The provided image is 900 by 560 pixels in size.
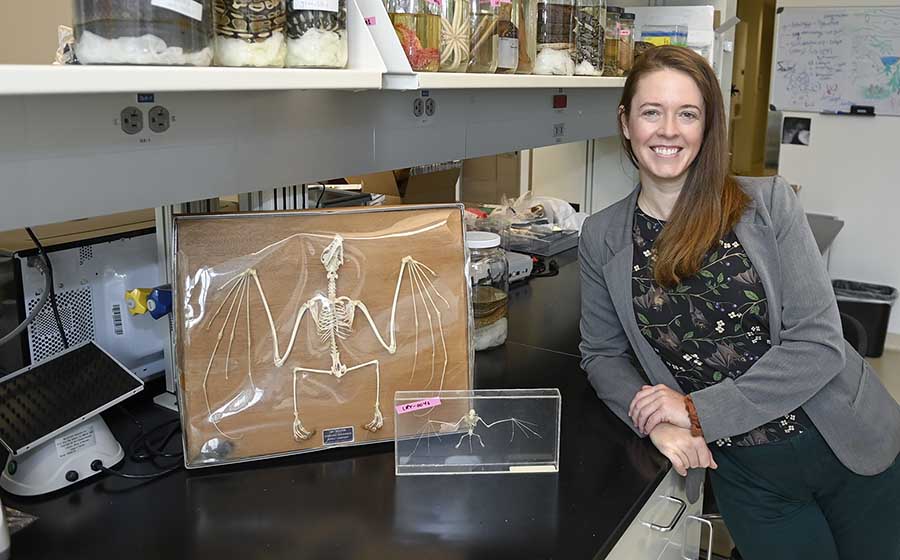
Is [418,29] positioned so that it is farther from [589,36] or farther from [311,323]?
[589,36]

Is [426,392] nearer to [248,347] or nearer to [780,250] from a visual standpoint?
[248,347]

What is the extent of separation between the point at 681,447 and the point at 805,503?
329 mm

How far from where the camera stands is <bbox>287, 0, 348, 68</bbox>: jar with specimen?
98 cm

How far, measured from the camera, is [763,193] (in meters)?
1.40

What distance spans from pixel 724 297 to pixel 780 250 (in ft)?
0.41

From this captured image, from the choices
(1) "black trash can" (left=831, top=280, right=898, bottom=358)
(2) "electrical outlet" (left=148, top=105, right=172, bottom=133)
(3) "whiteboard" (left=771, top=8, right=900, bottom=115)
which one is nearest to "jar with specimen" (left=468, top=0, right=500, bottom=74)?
(2) "electrical outlet" (left=148, top=105, right=172, bottom=133)

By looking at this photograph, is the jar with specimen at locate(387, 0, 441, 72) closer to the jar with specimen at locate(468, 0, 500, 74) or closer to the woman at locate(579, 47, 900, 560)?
the jar with specimen at locate(468, 0, 500, 74)

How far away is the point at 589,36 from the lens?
1.71 m

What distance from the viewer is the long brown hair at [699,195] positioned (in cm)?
138

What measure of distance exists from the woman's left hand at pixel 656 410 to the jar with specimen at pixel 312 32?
767 mm

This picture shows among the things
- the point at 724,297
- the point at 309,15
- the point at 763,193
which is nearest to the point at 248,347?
the point at 309,15

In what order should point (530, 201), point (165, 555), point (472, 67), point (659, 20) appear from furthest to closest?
point (530, 201) → point (659, 20) → point (472, 67) → point (165, 555)

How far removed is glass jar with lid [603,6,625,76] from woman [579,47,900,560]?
42 cm

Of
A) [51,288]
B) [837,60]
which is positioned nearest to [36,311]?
[51,288]
